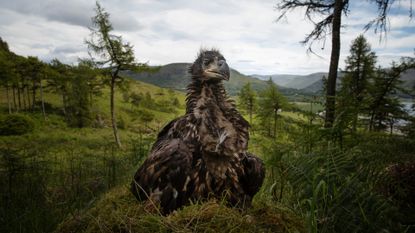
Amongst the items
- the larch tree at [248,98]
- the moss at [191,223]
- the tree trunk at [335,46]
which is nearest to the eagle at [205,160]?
the moss at [191,223]

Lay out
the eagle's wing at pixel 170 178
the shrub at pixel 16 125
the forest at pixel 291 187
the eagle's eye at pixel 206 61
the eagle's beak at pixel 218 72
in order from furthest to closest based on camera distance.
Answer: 1. the shrub at pixel 16 125
2. the eagle's eye at pixel 206 61
3. the eagle's beak at pixel 218 72
4. the eagle's wing at pixel 170 178
5. the forest at pixel 291 187

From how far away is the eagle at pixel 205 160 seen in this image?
9.02ft

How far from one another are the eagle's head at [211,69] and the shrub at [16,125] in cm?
4756

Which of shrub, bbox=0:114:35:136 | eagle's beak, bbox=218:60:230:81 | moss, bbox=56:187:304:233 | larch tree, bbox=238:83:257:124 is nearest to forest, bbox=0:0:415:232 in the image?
moss, bbox=56:187:304:233

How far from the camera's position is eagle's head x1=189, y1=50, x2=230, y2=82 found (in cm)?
331

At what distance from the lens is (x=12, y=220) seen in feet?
10.3

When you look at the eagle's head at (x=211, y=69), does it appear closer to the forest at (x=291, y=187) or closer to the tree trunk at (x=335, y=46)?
the forest at (x=291, y=187)

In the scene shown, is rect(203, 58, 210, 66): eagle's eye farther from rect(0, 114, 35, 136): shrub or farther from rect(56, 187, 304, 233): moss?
rect(0, 114, 35, 136): shrub

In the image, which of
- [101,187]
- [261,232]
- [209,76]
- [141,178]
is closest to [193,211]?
[261,232]

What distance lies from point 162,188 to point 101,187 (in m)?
3.38

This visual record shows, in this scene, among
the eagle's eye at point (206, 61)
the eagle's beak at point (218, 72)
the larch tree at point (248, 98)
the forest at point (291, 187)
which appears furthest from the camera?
the larch tree at point (248, 98)

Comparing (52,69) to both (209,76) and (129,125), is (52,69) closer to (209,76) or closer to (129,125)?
(129,125)

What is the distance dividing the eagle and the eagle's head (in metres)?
0.01

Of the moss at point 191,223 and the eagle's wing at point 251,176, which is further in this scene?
the eagle's wing at point 251,176
